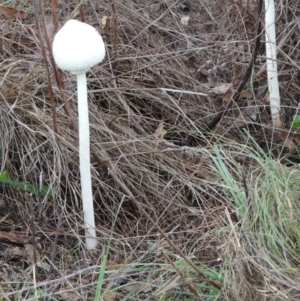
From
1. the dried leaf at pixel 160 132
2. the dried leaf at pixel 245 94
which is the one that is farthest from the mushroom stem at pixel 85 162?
the dried leaf at pixel 245 94

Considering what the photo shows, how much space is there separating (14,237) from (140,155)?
21.5 inches

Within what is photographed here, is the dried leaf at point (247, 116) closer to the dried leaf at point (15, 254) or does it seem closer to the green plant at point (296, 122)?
the green plant at point (296, 122)

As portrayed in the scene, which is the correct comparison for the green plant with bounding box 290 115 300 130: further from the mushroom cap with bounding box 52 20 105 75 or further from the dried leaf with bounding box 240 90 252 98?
the mushroom cap with bounding box 52 20 105 75

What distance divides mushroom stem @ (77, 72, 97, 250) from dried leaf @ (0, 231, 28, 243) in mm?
225

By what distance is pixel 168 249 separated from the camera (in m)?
2.06

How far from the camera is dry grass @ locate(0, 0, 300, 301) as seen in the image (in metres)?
1.93

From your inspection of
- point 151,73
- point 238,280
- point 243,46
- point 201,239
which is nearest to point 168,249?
point 201,239

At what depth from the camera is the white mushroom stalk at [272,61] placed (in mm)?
2371

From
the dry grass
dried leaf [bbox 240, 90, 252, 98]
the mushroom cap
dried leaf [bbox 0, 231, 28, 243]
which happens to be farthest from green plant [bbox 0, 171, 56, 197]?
dried leaf [bbox 240, 90, 252, 98]

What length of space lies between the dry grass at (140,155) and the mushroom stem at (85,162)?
6cm

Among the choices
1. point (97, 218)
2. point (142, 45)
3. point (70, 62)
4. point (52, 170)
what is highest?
point (70, 62)

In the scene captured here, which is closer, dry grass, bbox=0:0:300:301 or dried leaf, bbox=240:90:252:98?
dry grass, bbox=0:0:300:301

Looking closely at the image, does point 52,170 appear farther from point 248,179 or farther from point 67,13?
point 67,13

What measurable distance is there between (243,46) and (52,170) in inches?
45.4
